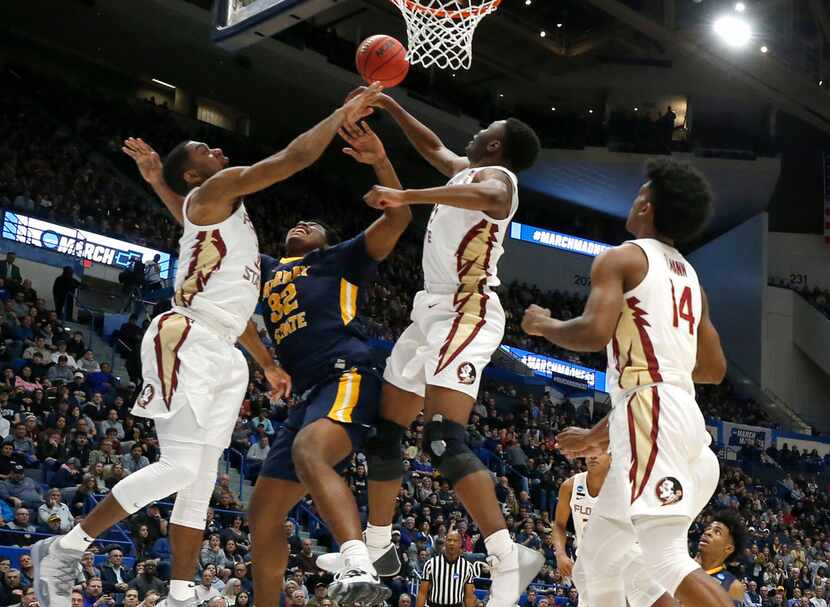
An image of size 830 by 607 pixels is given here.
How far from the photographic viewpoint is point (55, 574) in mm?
5090

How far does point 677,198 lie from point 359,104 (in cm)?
181

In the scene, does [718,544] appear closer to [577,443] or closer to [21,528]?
[577,443]

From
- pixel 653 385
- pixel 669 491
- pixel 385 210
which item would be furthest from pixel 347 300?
pixel 669 491

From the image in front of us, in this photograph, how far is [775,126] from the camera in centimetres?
3425

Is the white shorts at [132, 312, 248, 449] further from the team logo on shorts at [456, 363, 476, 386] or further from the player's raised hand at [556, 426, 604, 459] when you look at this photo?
the player's raised hand at [556, 426, 604, 459]

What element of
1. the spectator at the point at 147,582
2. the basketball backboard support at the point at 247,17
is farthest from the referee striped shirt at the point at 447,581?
the basketball backboard support at the point at 247,17

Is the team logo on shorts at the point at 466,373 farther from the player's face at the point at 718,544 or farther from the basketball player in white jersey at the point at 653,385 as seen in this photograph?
the player's face at the point at 718,544

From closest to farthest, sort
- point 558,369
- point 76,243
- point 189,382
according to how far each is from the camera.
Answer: point 189,382, point 76,243, point 558,369

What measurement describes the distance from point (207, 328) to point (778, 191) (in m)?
33.9

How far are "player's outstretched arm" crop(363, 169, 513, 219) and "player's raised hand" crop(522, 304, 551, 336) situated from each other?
0.81 meters

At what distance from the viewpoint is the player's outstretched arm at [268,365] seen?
600 centimetres

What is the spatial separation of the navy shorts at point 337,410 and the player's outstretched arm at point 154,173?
5.03 ft

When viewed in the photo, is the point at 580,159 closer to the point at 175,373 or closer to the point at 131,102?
the point at 131,102

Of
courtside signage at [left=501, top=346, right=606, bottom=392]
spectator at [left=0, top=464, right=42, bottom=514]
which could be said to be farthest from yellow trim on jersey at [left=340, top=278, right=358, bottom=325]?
courtside signage at [left=501, top=346, right=606, bottom=392]
